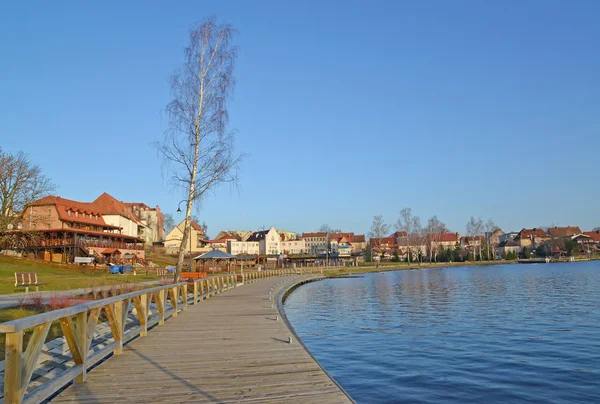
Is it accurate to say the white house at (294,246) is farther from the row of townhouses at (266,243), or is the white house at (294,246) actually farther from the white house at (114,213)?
the white house at (114,213)

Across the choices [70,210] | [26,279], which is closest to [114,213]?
[70,210]

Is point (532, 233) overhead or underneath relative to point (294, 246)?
overhead

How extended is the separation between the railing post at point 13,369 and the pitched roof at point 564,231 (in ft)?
597

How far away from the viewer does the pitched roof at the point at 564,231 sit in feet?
536

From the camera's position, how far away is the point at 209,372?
749 centimetres

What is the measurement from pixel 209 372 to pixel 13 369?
3476 mm

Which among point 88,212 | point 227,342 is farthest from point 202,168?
point 88,212

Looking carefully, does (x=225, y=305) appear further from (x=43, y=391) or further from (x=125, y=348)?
(x=43, y=391)

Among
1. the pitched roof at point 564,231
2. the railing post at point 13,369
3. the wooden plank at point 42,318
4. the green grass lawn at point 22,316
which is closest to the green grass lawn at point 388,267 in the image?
the pitched roof at point 564,231

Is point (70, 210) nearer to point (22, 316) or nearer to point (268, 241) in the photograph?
point (22, 316)

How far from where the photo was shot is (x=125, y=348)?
374 inches

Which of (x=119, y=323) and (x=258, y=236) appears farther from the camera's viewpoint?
(x=258, y=236)

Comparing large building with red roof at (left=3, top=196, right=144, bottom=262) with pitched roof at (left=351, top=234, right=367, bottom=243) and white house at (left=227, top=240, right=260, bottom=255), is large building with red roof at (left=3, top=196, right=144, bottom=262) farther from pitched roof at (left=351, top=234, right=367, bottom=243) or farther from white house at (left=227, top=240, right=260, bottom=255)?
pitched roof at (left=351, top=234, right=367, bottom=243)

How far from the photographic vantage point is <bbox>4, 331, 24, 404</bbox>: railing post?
4426mm
